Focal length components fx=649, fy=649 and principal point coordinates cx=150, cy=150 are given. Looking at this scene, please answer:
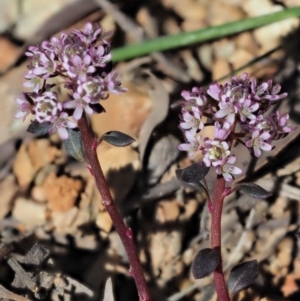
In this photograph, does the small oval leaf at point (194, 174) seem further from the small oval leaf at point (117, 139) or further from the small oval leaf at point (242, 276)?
the small oval leaf at point (242, 276)

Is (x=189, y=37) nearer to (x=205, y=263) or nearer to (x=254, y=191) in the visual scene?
(x=254, y=191)

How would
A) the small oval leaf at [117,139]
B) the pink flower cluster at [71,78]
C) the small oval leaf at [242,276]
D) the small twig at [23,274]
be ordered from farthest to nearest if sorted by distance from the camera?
the small twig at [23,274]
the small oval leaf at [242,276]
the small oval leaf at [117,139]
the pink flower cluster at [71,78]

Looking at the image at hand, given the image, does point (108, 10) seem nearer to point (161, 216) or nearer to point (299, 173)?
point (161, 216)

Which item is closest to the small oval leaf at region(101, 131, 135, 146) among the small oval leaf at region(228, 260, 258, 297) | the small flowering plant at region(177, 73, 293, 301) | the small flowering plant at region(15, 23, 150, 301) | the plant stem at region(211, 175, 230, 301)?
the small flowering plant at region(15, 23, 150, 301)

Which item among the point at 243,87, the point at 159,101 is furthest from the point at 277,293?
the point at 243,87

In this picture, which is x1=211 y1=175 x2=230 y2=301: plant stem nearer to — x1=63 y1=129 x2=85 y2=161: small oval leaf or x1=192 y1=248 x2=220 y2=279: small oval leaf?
x1=192 y1=248 x2=220 y2=279: small oval leaf

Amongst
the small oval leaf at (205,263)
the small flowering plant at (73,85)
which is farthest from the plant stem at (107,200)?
the small oval leaf at (205,263)
